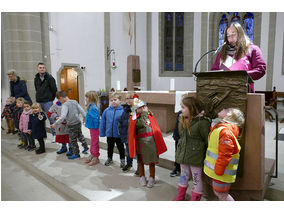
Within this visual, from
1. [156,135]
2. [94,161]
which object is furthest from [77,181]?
[156,135]

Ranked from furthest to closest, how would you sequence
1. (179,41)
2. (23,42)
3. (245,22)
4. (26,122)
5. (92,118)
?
(179,41) < (245,22) < (23,42) < (26,122) < (92,118)

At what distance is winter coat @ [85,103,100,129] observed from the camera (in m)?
3.43

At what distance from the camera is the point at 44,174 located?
3232mm

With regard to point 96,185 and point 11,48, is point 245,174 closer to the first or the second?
point 96,185

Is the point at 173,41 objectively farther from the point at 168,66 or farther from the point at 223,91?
the point at 223,91

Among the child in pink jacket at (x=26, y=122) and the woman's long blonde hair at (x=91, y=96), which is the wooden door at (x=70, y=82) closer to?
the child in pink jacket at (x=26, y=122)

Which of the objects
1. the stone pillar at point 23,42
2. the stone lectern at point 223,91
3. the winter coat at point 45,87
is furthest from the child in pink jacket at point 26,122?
the stone lectern at point 223,91

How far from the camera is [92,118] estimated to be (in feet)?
11.3

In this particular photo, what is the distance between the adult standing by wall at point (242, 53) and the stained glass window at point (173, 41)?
8849 millimetres

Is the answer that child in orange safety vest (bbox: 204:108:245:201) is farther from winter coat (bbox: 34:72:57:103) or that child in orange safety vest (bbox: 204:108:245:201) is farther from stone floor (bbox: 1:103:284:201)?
winter coat (bbox: 34:72:57:103)

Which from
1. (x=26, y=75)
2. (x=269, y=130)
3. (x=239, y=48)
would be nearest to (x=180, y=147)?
(x=239, y=48)

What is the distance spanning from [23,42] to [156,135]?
5812 mm

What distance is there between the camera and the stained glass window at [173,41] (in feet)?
35.4

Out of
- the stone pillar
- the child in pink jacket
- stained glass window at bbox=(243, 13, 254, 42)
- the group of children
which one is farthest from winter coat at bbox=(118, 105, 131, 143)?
stained glass window at bbox=(243, 13, 254, 42)
